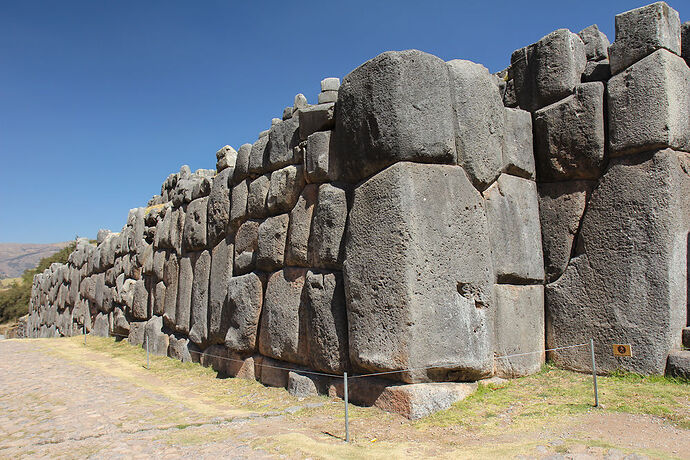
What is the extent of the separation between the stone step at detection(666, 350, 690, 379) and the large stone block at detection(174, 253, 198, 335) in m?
6.93

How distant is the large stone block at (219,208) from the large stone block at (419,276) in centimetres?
337

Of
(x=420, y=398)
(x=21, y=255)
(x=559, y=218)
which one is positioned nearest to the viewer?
(x=420, y=398)

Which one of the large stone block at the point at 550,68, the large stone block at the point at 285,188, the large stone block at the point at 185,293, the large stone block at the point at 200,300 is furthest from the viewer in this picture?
the large stone block at the point at 185,293

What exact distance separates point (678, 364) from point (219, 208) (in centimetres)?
624

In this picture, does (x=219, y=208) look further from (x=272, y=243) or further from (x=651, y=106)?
(x=651, y=106)

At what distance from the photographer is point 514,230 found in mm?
5602

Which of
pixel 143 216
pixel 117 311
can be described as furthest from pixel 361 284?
pixel 117 311

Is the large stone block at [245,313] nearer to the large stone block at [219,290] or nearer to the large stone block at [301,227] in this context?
the large stone block at [219,290]

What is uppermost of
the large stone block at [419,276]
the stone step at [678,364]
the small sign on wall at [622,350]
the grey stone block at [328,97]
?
the grey stone block at [328,97]

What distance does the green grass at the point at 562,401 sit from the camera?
410cm

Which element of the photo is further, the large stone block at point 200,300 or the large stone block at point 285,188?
the large stone block at point 200,300

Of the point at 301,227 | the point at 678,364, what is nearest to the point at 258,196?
the point at 301,227

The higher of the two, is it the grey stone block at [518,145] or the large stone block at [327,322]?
the grey stone block at [518,145]

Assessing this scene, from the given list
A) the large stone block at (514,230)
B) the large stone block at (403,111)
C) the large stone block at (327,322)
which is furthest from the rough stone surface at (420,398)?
the large stone block at (403,111)
